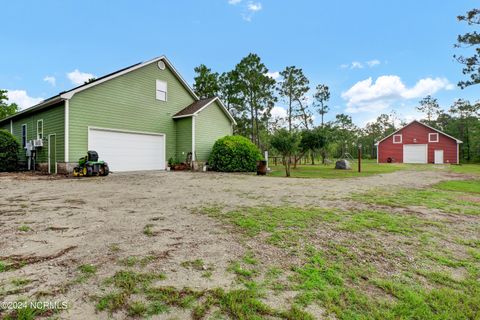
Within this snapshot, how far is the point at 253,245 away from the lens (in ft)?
9.39

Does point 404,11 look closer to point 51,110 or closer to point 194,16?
point 194,16

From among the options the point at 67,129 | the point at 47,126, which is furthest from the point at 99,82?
the point at 47,126

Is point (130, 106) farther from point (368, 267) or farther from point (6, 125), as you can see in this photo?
point (368, 267)

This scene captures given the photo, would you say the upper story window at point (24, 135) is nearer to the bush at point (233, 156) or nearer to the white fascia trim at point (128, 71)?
the white fascia trim at point (128, 71)

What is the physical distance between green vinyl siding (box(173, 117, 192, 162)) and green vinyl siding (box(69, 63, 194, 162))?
33cm

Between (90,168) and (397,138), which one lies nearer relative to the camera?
(90,168)

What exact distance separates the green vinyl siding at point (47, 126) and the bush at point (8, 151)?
1000mm

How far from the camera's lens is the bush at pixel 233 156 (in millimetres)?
14414

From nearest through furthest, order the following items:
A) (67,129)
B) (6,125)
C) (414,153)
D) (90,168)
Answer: (90,168) → (67,129) → (6,125) → (414,153)

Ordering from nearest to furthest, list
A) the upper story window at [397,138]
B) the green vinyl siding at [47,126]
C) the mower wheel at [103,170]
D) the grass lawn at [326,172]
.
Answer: the mower wheel at [103,170]
the green vinyl siding at [47,126]
the grass lawn at [326,172]
the upper story window at [397,138]

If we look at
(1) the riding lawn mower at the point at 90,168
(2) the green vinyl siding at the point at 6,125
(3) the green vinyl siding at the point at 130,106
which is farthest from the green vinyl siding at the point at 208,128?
(2) the green vinyl siding at the point at 6,125

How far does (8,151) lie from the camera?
1228 centimetres

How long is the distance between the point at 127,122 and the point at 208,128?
16.1ft

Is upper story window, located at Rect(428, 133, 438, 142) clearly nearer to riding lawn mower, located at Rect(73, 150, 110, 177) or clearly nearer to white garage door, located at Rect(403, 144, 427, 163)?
white garage door, located at Rect(403, 144, 427, 163)
